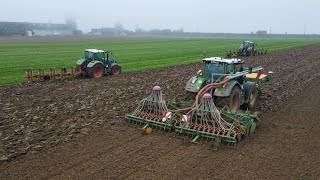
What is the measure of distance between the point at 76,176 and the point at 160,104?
13.3ft

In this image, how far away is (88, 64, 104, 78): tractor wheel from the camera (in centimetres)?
2076

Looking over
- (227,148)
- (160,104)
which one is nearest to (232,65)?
(160,104)

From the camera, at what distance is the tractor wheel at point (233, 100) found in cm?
1102

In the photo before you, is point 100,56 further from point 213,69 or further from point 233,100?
point 233,100

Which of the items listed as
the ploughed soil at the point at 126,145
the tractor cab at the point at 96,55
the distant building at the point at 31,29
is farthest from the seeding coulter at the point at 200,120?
the distant building at the point at 31,29

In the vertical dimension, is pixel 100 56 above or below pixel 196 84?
above

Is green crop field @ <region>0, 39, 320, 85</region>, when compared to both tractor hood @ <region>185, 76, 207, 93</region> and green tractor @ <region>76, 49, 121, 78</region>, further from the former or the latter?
tractor hood @ <region>185, 76, 207, 93</region>

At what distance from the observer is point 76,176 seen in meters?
7.13

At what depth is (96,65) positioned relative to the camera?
69.1 feet

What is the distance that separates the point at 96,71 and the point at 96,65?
0.42m

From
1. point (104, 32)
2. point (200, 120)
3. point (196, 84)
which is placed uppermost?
point (104, 32)

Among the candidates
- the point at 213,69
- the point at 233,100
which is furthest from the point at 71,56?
the point at 233,100

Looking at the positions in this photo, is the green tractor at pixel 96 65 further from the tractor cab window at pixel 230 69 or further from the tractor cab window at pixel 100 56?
the tractor cab window at pixel 230 69

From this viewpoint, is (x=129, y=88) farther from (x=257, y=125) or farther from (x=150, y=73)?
(x=257, y=125)
